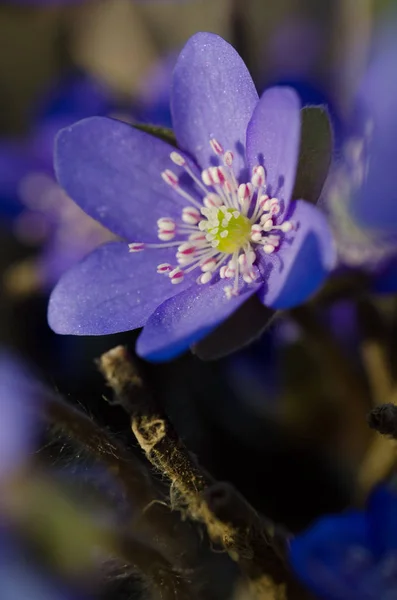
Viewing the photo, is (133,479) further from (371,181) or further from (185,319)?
(371,181)

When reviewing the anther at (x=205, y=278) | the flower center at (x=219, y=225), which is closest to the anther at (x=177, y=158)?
the flower center at (x=219, y=225)

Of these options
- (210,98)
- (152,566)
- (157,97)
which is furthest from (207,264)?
(157,97)

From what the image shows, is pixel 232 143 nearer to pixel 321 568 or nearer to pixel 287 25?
pixel 321 568

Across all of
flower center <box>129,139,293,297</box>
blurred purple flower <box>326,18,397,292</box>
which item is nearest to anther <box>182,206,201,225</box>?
flower center <box>129,139,293,297</box>

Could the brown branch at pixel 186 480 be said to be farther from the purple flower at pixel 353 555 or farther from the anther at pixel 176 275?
the anther at pixel 176 275

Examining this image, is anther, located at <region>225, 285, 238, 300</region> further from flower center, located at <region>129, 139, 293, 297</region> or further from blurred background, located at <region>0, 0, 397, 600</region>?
blurred background, located at <region>0, 0, 397, 600</region>

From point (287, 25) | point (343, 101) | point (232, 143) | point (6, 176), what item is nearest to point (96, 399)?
point (232, 143)
